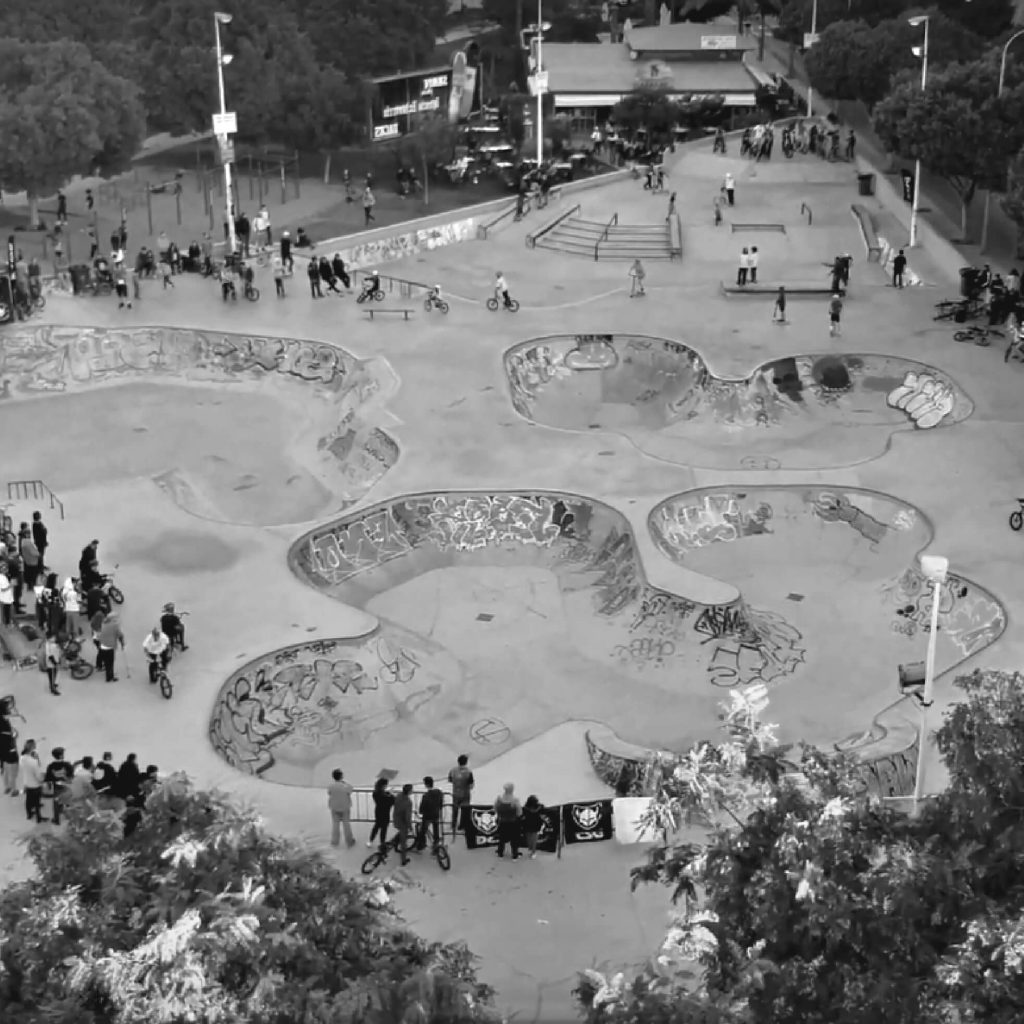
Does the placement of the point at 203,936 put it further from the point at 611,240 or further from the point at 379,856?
the point at 611,240

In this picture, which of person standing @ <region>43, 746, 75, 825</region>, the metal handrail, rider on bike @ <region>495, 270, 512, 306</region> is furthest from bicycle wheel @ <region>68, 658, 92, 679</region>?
the metal handrail

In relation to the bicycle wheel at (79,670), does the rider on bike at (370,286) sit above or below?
above

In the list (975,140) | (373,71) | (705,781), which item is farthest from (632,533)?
(373,71)

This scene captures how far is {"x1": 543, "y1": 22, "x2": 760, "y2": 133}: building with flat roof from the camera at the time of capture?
2940 inches

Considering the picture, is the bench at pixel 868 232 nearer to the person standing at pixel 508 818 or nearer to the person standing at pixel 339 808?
the person standing at pixel 508 818

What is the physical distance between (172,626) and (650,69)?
58.3m

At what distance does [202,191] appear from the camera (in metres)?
61.6

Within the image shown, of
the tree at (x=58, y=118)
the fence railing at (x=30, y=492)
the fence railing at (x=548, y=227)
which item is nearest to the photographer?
the fence railing at (x=30, y=492)

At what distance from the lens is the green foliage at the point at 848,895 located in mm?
11266

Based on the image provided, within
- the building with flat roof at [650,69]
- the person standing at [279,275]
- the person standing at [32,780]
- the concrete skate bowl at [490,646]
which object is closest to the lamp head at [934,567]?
the concrete skate bowl at [490,646]

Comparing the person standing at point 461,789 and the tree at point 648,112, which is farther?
the tree at point 648,112

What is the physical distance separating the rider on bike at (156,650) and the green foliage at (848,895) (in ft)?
38.1

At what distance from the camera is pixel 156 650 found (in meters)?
22.3

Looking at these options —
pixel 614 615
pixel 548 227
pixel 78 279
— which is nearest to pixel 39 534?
pixel 614 615
